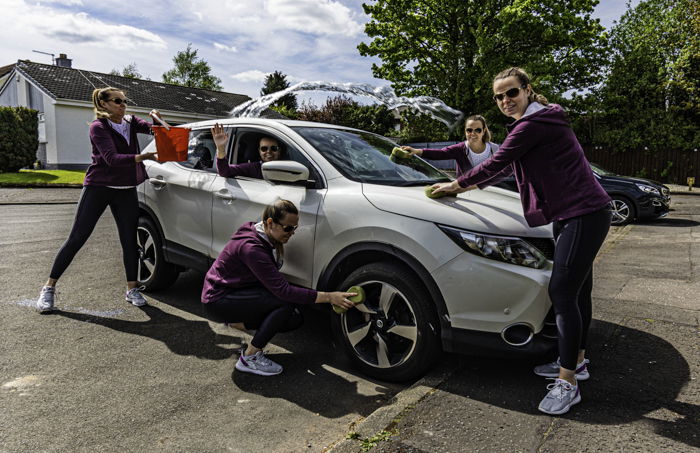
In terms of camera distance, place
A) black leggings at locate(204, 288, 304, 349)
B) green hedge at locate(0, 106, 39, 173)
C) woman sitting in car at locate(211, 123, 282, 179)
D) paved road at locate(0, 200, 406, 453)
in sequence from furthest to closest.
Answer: green hedge at locate(0, 106, 39, 173) < woman sitting in car at locate(211, 123, 282, 179) < black leggings at locate(204, 288, 304, 349) < paved road at locate(0, 200, 406, 453)

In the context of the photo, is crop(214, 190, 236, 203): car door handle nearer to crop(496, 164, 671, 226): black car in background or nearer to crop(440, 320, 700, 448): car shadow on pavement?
crop(440, 320, 700, 448): car shadow on pavement

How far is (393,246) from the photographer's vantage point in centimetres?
316

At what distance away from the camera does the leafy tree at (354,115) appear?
3406 centimetres

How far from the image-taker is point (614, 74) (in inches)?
1083

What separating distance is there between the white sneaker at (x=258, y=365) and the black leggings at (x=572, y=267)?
1828 mm

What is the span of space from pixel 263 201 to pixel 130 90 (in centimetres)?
3296

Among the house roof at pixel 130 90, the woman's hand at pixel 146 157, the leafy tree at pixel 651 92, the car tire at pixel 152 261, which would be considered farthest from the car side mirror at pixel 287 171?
the leafy tree at pixel 651 92

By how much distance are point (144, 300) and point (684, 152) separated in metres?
Answer: 27.2

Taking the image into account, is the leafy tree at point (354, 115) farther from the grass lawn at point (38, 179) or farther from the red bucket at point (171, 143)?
the red bucket at point (171, 143)

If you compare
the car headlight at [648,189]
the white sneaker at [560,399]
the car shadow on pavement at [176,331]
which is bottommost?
the car shadow on pavement at [176,331]

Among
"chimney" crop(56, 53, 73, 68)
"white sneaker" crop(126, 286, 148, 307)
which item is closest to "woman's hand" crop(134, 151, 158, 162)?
"white sneaker" crop(126, 286, 148, 307)

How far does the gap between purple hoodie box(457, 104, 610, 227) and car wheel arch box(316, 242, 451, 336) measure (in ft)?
2.28

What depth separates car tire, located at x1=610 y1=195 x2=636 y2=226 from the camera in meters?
Answer: 11.3

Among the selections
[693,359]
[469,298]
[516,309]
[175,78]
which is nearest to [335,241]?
[469,298]
